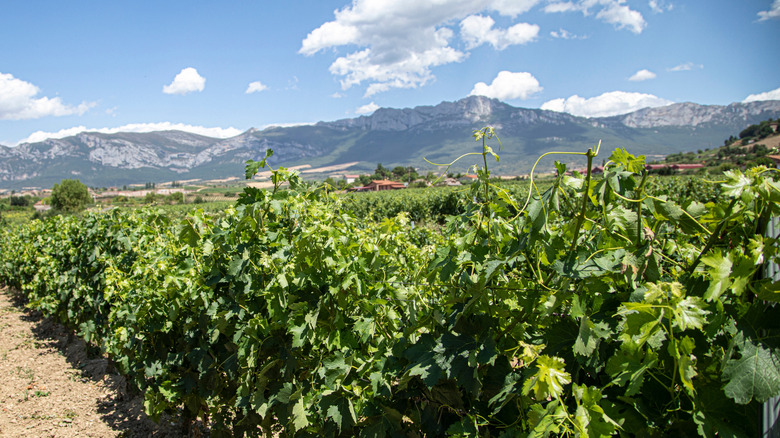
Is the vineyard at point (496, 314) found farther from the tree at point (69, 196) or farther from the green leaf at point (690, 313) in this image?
the tree at point (69, 196)

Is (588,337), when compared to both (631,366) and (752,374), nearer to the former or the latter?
(631,366)

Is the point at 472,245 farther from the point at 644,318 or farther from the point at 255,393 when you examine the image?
the point at 255,393

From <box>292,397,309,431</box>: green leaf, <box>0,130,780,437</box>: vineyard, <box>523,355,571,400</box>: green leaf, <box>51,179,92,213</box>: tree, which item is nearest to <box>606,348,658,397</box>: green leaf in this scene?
<box>0,130,780,437</box>: vineyard

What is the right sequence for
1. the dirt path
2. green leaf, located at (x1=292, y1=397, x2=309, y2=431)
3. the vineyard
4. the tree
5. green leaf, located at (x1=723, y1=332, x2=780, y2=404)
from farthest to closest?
1. the tree
2. the dirt path
3. green leaf, located at (x1=292, y1=397, x2=309, y2=431)
4. the vineyard
5. green leaf, located at (x1=723, y1=332, x2=780, y2=404)

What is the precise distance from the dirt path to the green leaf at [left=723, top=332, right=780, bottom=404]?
4.42 meters

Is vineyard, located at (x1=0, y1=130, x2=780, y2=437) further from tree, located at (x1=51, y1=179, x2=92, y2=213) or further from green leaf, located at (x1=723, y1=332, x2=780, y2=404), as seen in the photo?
tree, located at (x1=51, y1=179, x2=92, y2=213)

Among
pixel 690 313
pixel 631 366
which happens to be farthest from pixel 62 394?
pixel 690 313

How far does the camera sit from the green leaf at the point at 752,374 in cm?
81

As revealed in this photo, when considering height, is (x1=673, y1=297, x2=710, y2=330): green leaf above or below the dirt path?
above

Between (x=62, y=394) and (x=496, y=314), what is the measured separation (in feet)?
20.3

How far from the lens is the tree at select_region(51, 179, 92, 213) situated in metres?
73.7

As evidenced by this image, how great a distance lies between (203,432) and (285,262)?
284cm

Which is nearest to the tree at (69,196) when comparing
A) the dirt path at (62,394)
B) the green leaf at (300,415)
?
the dirt path at (62,394)

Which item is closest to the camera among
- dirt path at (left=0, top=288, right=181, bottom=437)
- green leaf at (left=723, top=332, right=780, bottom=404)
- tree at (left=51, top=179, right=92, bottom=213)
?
green leaf at (left=723, top=332, right=780, bottom=404)
